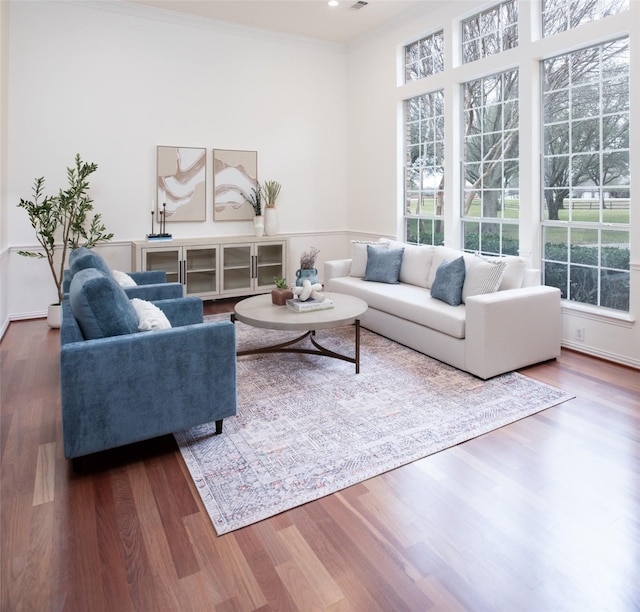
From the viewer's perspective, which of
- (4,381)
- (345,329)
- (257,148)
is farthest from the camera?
(257,148)

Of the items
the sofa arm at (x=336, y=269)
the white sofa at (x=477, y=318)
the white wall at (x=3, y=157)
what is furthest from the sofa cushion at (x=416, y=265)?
the white wall at (x=3, y=157)

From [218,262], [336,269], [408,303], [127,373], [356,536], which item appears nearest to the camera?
[356,536]

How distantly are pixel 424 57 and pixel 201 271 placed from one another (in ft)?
11.4

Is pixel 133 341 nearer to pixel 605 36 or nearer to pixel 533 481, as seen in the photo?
pixel 533 481

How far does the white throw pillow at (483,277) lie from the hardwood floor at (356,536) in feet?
4.46

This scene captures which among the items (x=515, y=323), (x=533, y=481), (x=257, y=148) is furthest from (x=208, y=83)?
(x=533, y=481)

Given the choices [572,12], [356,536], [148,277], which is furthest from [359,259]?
[356,536]

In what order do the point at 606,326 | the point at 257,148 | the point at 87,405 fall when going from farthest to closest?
the point at 257,148, the point at 606,326, the point at 87,405

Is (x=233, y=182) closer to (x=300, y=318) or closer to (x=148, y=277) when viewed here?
(x=148, y=277)

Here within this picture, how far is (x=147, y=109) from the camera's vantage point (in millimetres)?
5430

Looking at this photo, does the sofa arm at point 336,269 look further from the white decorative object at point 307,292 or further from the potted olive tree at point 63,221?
the potted olive tree at point 63,221

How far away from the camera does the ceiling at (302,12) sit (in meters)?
5.13

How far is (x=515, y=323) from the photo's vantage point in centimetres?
341

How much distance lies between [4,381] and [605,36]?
4.98m
